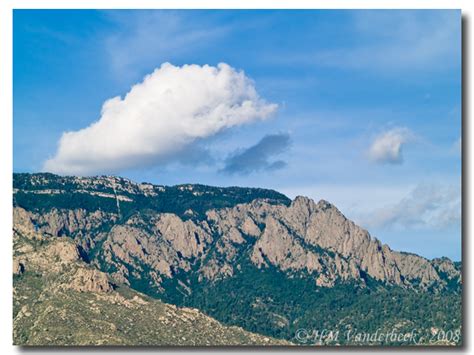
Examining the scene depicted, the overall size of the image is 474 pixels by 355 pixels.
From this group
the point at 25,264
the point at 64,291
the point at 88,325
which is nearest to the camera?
the point at 88,325

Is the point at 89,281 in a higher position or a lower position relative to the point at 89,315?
higher

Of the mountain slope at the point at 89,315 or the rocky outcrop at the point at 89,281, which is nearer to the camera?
the mountain slope at the point at 89,315

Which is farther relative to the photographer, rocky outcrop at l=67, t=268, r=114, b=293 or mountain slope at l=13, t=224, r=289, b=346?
rocky outcrop at l=67, t=268, r=114, b=293

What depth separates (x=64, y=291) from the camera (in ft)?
578

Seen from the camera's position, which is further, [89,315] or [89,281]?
[89,281]

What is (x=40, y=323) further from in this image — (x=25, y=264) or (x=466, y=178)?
(x=466, y=178)

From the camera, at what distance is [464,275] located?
7875 centimetres
